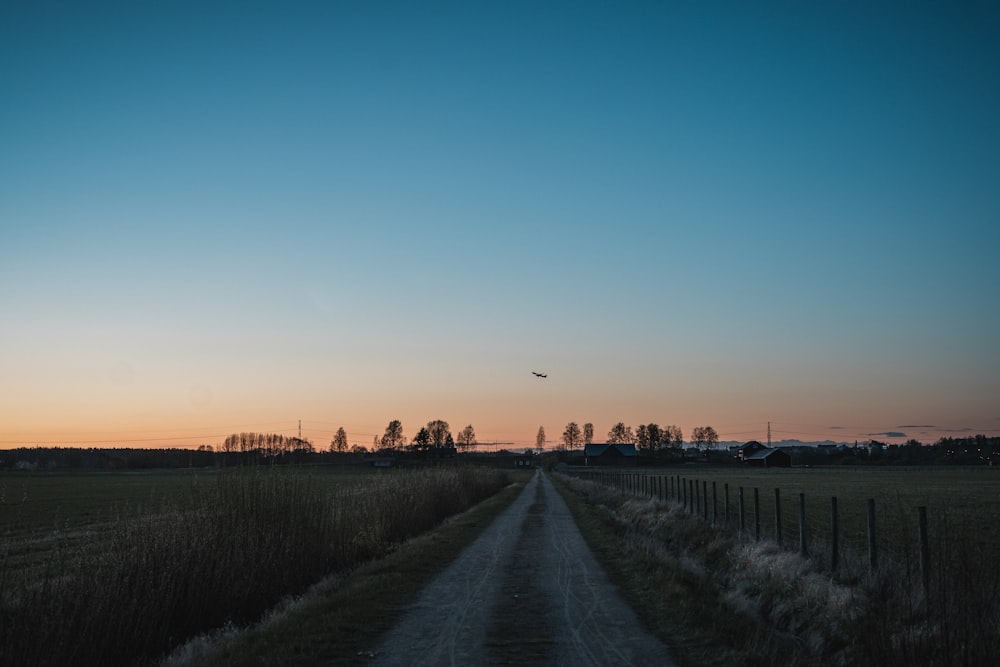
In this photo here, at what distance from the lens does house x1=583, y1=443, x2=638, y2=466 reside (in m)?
159

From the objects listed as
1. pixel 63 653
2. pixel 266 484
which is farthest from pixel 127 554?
pixel 266 484

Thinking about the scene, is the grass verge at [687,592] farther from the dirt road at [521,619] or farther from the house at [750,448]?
the house at [750,448]

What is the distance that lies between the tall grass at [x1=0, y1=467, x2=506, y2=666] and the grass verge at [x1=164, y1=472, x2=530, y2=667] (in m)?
0.66

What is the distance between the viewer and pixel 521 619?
10391mm

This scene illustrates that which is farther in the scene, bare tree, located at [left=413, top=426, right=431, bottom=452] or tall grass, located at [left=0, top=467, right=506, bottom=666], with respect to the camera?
bare tree, located at [left=413, top=426, right=431, bottom=452]

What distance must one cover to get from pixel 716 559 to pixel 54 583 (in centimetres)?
1290

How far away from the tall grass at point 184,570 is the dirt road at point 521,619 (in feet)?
9.75

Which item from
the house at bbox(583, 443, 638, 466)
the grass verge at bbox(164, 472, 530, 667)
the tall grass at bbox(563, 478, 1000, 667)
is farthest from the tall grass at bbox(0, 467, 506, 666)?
the house at bbox(583, 443, 638, 466)

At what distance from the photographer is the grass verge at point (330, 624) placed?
8625 mm

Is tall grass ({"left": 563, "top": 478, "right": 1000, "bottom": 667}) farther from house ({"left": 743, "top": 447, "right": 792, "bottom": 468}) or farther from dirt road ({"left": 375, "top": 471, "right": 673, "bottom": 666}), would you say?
house ({"left": 743, "top": 447, "right": 792, "bottom": 468})

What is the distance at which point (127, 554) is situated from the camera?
33.7 feet

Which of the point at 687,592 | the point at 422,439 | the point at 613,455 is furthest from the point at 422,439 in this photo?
the point at 687,592

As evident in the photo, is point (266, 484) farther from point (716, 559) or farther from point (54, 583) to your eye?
point (716, 559)

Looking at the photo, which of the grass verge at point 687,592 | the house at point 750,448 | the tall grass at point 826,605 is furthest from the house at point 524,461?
the tall grass at point 826,605
